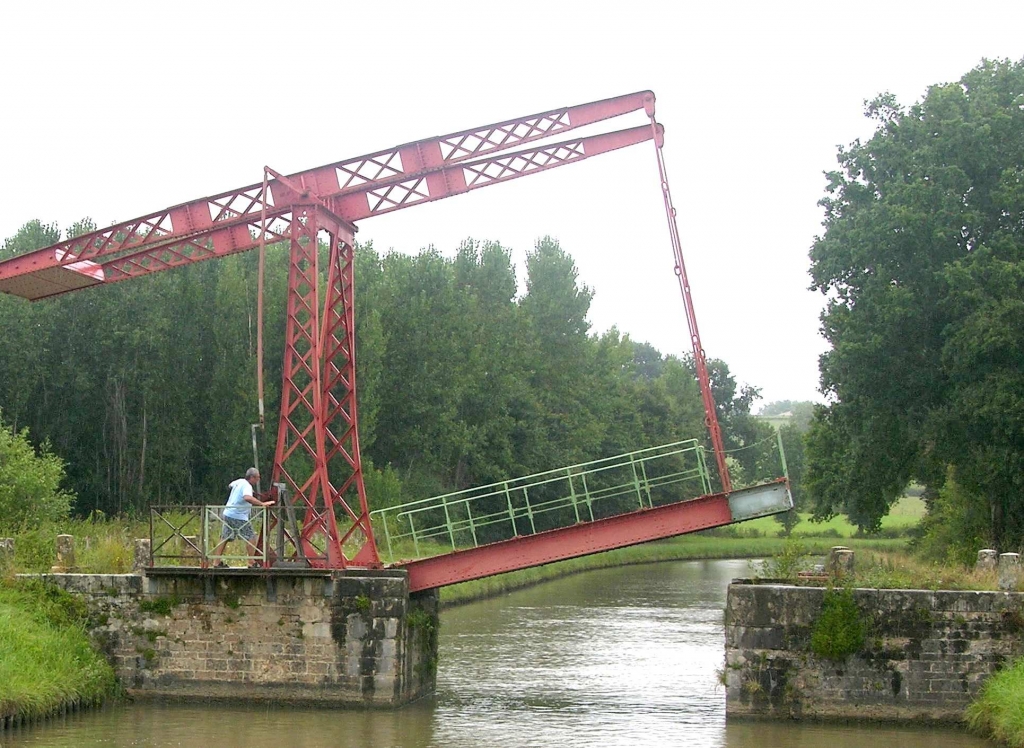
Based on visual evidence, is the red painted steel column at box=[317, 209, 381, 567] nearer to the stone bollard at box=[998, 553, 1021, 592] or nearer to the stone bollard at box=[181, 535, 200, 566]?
the stone bollard at box=[181, 535, 200, 566]

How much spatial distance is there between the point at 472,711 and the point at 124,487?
28485 millimetres

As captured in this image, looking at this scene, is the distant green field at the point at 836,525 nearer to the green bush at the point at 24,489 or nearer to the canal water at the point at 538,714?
the canal water at the point at 538,714

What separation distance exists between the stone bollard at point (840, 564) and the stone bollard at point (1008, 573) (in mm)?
2083

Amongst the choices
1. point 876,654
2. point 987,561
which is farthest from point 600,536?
point 987,561

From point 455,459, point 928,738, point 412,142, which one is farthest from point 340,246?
point 455,459

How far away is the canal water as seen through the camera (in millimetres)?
17062

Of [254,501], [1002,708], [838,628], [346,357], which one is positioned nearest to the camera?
[1002,708]

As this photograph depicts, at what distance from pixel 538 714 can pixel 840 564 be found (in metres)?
5.08

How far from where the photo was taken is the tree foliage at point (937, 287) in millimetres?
26594

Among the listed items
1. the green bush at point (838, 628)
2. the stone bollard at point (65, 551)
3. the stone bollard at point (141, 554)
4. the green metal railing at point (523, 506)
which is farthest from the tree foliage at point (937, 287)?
the stone bollard at point (65, 551)

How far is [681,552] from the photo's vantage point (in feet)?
203

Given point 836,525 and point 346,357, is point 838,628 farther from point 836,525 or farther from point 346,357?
point 836,525

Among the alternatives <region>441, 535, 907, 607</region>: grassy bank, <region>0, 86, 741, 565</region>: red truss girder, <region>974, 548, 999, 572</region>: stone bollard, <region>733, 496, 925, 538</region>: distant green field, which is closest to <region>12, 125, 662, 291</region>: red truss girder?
<region>0, 86, 741, 565</region>: red truss girder

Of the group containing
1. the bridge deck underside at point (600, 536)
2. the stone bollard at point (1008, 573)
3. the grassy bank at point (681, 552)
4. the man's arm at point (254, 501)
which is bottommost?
the stone bollard at point (1008, 573)
